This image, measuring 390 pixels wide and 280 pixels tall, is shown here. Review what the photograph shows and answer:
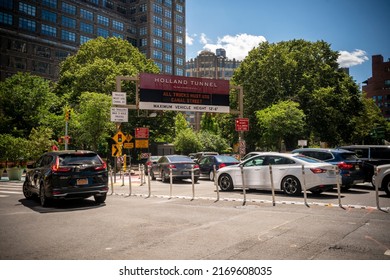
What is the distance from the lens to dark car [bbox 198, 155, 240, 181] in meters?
19.6

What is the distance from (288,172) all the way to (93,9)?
297 feet

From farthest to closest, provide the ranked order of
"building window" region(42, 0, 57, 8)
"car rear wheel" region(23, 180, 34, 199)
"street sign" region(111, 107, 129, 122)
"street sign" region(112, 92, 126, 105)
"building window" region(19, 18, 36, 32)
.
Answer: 1. "building window" region(42, 0, 57, 8)
2. "building window" region(19, 18, 36, 32)
3. "street sign" region(112, 92, 126, 105)
4. "street sign" region(111, 107, 129, 122)
5. "car rear wheel" region(23, 180, 34, 199)

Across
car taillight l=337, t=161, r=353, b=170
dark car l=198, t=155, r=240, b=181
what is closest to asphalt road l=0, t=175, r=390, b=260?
car taillight l=337, t=161, r=353, b=170

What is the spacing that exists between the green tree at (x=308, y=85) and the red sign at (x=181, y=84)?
2065 centimetres

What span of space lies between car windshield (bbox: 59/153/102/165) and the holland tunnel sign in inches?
459

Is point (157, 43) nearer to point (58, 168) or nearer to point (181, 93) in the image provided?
point (181, 93)

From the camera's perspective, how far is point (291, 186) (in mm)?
12070

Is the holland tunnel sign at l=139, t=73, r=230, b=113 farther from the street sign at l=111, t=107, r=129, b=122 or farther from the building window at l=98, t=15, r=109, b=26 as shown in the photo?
the building window at l=98, t=15, r=109, b=26

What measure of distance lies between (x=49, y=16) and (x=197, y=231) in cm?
8660

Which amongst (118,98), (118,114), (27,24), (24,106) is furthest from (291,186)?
(27,24)

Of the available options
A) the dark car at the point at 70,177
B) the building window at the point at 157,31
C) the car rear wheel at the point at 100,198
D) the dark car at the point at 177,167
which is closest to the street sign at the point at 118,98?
the dark car at the point at 177,167

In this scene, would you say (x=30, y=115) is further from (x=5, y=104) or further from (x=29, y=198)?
(x=29, y=198)

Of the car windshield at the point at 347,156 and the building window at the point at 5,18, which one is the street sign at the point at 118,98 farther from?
the building window at the point at 5,18
